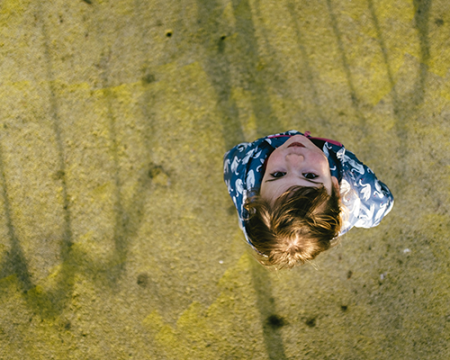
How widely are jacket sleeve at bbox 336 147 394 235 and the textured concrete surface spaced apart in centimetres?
46

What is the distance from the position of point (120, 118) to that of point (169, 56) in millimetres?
612

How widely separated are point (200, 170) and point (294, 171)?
0.98 metres

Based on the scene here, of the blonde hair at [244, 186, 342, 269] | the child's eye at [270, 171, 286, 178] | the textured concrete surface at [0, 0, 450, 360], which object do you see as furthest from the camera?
the textured concrete surface at [0, 0, 450, 360]

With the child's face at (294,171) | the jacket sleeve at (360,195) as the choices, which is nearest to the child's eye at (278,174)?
the child's face at (294,171)

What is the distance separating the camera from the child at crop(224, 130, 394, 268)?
4.67 feet

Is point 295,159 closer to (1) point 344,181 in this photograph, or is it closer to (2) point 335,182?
(2) point 335,182

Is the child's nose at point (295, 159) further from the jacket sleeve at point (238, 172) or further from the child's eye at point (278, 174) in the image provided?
the jacket sleeve at point (238, 172)

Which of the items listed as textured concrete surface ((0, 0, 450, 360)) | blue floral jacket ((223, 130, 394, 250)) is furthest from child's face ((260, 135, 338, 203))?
textured concrete surface ((0, 0, 450, 360))

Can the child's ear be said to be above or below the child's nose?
below

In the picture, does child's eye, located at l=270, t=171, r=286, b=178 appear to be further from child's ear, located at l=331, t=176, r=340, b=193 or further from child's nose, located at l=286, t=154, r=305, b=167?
child's ear, located at l=331, t=176, r=340, b=193

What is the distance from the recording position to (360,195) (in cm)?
179

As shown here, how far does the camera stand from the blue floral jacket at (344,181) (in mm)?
1724

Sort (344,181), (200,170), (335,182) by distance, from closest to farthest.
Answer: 1. (335,182)
2. (344,181)
3. (200,170)

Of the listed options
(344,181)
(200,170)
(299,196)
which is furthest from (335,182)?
(200,170)
